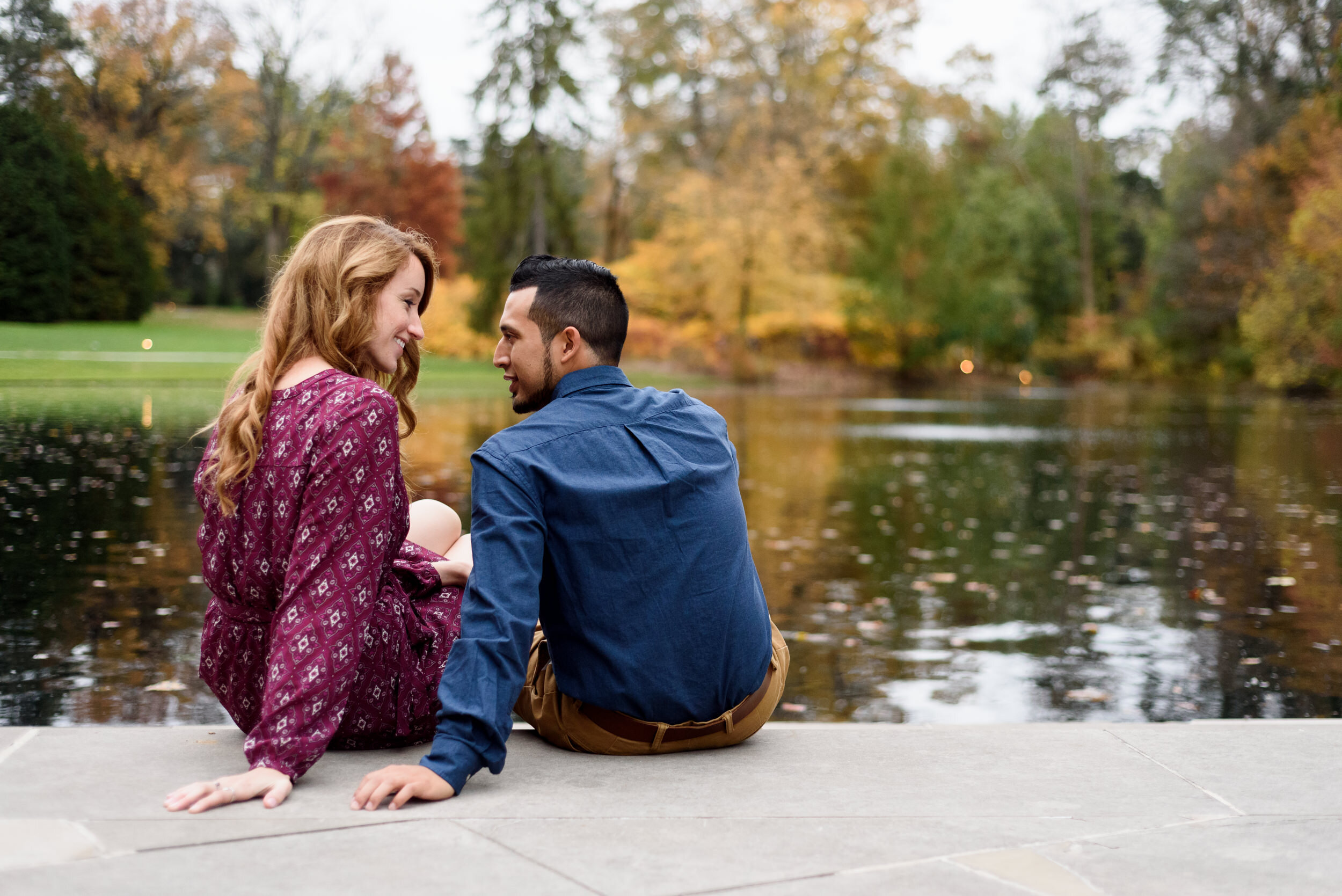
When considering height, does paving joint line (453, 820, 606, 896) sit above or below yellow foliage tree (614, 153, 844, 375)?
below

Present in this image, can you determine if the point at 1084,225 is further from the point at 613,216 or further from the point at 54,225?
the point at 54,225

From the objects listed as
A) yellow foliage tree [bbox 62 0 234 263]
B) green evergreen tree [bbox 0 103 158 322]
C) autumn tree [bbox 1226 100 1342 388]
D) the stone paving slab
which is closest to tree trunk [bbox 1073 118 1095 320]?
autumn tree [bbox 1226 100 1342 388]

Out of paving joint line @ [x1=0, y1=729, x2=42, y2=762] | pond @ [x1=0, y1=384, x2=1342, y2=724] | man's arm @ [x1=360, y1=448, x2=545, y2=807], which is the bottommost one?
pond @ [x1=0, y1=384, x2=1342, y2=724]

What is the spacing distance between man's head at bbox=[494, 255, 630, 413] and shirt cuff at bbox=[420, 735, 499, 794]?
0.77m

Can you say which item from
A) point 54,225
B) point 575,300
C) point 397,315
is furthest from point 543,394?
point 54,225

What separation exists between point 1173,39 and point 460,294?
88.9 ft

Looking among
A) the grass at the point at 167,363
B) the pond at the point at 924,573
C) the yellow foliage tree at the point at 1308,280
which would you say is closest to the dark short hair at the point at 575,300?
the grass at the point at 167,363

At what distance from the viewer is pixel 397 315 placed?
2.93 m

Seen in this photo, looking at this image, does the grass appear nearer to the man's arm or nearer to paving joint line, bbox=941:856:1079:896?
the man's arm

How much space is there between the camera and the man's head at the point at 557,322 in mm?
2811

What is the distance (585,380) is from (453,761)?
0.86m

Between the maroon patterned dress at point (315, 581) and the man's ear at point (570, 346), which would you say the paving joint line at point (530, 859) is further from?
the man's ear at point (570, 346)

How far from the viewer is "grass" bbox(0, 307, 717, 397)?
45.3ft

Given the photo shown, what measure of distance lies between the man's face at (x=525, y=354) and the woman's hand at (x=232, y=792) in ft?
3.02
